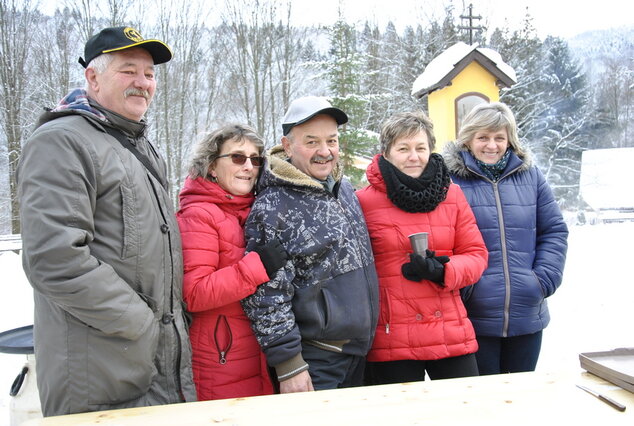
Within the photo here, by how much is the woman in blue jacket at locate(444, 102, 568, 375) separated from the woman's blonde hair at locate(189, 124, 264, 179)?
53.2 inches

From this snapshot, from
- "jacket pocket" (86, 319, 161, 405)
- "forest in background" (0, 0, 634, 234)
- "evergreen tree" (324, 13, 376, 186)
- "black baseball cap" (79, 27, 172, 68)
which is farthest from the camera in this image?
"forest in background" (0, 0, 634, 234)

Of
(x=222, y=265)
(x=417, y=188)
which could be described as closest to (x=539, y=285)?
(x=417, y=188)

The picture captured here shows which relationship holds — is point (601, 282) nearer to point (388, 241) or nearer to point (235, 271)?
point (388, 241)

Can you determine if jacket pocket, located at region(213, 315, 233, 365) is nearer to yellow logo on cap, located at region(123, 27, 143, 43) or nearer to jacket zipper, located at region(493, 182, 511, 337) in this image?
yellow logo on cap, located at region(123, 27, 143, 43)

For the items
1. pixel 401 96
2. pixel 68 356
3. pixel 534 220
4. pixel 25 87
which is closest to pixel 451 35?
pixel 401 96

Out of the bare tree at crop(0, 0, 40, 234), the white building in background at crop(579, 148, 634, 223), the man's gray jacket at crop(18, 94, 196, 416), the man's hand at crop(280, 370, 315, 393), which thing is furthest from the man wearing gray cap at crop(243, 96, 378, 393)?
the white building in background at crop(579, 148, 634, 223)

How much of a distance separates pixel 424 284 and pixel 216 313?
1152 millimetres

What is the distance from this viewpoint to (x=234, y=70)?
20.4 m

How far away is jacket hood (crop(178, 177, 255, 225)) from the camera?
2613 millimetres

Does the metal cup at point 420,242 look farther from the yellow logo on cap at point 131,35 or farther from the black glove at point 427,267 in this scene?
the yellow logo on cap at point 131,35

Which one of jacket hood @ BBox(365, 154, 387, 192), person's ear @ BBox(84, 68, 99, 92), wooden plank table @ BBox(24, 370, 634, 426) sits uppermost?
person's ear @ BBox(84, 68, 99, 92)

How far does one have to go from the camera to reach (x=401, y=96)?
21.2 metres

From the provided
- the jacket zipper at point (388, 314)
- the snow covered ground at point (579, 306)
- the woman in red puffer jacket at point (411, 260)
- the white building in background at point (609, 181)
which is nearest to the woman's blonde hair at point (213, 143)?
the woman in red puffer jacket at point (411, 260)

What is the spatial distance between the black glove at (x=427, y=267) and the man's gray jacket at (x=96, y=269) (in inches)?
47.8
